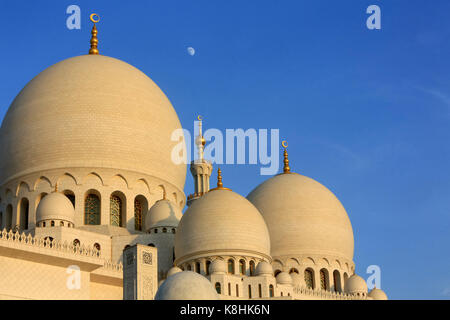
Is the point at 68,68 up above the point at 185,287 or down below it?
above

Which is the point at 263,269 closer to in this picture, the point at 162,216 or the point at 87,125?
the point at 162,216

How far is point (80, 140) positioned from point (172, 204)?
443 centimetres

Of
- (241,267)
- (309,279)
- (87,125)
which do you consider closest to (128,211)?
(87,125)

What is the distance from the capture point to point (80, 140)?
95.6 feet

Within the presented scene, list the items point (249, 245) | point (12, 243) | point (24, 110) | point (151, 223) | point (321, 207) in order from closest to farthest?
point (12, 243), point (249, 245), point (151, 223), point (24, 110), point (321, 207)

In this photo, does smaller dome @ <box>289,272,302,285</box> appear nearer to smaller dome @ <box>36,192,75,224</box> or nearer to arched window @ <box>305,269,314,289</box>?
arched window @ <box>305,269,314,289</box>

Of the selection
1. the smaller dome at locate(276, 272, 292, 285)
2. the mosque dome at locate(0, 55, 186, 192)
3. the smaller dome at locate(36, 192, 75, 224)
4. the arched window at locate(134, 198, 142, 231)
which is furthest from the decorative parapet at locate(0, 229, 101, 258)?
the smaller dome at locate(276, 272, 292, 285)

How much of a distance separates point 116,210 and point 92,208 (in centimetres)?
95

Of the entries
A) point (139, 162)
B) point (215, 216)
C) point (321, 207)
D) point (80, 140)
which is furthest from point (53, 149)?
point (321, 207)

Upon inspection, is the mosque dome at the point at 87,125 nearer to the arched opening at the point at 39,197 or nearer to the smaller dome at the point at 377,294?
the arched opening at the point at 39,197

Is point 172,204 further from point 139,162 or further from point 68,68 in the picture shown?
point 68,68

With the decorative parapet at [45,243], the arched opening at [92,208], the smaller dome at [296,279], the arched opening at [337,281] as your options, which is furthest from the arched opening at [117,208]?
the arched opening at [337,281]

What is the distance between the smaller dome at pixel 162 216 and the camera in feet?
92.8

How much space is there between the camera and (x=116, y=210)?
29188 mm
